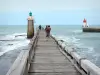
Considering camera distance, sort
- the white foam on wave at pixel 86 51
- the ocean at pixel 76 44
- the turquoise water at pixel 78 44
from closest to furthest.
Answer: the white foam on wave at pixel 86 51
the ocean at pixel 76 44
the turquoise water at pixel 78 44

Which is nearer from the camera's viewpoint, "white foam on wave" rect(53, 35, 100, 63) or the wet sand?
the wet sand

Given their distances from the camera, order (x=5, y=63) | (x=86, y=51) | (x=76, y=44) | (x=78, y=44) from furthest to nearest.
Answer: (x=78, y=44) → (x=76, y=44) → (x=86, y=51) → (x=5, y=63)

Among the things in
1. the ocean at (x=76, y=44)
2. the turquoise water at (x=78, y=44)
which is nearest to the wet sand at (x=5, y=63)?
the ocean at (x=76, y=44)

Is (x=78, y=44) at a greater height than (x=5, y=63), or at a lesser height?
lesser

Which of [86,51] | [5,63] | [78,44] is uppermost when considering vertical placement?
[5,63]

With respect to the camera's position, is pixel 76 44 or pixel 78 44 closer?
pixel 76 44

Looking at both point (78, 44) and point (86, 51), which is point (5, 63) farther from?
point (78, 44)

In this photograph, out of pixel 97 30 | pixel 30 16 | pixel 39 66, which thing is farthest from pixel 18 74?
pixel 97 30

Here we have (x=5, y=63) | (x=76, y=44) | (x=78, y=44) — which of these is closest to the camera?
(x=5, y=63)

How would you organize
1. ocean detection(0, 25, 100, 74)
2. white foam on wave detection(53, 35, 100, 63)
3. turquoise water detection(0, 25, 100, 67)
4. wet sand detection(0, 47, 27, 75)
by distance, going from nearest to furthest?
1. wet sand detection(0, 47, 27, 75)
2. white foam on wave detection(53, 35, 100, 63)
3. ocean detection(0, 25, 100, 74)
4. turquoise water detection(0, 25, 100, 67)

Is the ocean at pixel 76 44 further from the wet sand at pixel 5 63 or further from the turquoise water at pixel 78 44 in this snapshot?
the wet sand at pixel 5 63

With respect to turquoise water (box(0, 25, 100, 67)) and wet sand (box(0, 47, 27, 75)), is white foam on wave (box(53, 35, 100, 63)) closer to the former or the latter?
turquoise water (box(0, 25, 100, 67))

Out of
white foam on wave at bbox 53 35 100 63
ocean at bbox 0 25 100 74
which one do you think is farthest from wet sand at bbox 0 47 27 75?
white foam on wave at bbox 53 35 100 63

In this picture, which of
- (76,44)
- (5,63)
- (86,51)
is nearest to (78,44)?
(76,44)
